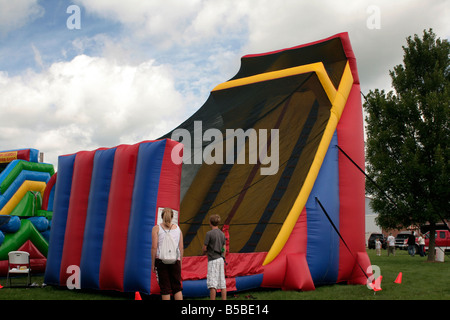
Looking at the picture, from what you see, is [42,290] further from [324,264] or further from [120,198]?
[324,264]

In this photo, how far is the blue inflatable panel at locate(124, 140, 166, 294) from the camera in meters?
6.75

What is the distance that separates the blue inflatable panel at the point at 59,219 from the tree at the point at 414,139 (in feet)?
37.0

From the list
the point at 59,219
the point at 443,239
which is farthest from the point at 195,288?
the point at 443,239

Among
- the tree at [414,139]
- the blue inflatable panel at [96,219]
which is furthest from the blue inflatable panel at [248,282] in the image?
the tree at [414,139]

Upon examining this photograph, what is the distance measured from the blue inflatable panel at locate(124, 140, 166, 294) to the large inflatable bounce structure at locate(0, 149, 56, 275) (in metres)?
4.49

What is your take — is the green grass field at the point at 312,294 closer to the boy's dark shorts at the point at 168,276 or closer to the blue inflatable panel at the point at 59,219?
the blue inflatable panel at the point at 59,219

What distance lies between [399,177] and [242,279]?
449 inches

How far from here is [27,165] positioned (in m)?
13.2

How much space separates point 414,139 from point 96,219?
13.2m

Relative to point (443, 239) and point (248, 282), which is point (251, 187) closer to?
point (248, 282)

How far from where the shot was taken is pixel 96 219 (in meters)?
7.79
